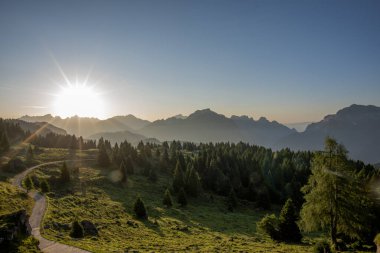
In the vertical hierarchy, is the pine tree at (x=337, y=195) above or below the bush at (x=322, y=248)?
above

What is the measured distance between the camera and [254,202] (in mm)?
106625

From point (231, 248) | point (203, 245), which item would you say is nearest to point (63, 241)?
point (203, 245)

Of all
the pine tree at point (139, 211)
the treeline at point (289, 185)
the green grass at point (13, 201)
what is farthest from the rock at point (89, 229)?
the treeline at point (289, 185)

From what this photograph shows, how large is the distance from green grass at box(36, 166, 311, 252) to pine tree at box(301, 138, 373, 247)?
6949 mm

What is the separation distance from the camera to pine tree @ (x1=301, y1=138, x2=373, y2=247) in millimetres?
33969

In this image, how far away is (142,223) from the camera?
5506 centimetres

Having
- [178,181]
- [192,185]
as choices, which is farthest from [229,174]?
[178,181]

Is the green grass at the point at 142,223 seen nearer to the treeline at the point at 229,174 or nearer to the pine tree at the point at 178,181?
the pine tree at the point at 178,181

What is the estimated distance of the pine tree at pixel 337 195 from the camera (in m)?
34.0

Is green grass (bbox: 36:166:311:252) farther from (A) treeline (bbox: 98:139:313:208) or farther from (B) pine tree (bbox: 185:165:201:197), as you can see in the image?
(A) treeline (bbox: 98:139:313:208)

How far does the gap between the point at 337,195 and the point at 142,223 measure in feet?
117

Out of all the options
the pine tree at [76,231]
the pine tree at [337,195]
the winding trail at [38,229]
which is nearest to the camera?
the winding trail at [38,229]

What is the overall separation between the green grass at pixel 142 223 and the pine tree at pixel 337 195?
695cm

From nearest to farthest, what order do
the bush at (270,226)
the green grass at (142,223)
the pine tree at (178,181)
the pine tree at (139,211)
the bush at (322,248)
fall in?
the bush at (322,248) → the green grass at (142,223) → the bush at (270,226) → the pine tree at (139,211) → the pine tree at (178,181)
